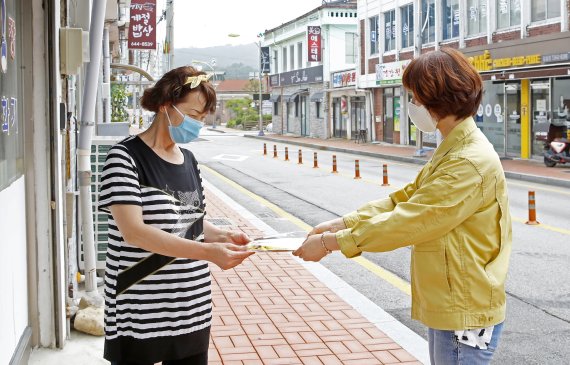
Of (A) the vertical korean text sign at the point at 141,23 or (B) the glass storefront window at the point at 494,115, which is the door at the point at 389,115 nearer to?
(B) the glass storefront window at the point at 494,115

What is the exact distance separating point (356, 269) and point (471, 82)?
249 inches

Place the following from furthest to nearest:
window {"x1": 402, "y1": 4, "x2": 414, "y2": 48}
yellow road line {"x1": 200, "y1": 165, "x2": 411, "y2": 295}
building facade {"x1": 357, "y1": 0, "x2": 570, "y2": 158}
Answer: window {"x1": 402, "y1": 4, "x2": 414, "y2": 48}, building facade {"x1": 357, "y1": 0, "x2": 570, "y2": 158}, yellow road line {"x1": 200, "y1": 165, "x2": 411, "y2": 295}

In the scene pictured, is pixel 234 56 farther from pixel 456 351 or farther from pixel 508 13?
pixel 456 351

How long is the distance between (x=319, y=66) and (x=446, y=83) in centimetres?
4710

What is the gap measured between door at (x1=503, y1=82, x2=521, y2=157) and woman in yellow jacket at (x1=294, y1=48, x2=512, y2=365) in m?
23.7

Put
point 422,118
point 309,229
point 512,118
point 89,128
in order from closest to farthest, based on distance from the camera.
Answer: point 422,118
point 89,128
point 309,229
point 512,118

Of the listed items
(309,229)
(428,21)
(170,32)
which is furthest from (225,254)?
(428,21)

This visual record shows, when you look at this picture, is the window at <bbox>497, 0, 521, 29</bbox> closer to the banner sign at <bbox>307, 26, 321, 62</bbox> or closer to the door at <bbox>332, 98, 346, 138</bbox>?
the door at <bbox>332, 98, 346, 138</bbox>

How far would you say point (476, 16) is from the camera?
28734 mm

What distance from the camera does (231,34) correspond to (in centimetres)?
5078

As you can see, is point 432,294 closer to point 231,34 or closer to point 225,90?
point 231,34

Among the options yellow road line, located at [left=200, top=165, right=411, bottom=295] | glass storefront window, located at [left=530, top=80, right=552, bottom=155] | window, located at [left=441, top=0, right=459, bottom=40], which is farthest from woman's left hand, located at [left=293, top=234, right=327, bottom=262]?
window, located at [left=441, top=0, right=459, bottom=40]

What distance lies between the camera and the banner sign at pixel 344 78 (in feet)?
141

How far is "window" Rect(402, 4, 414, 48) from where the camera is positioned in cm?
3512
